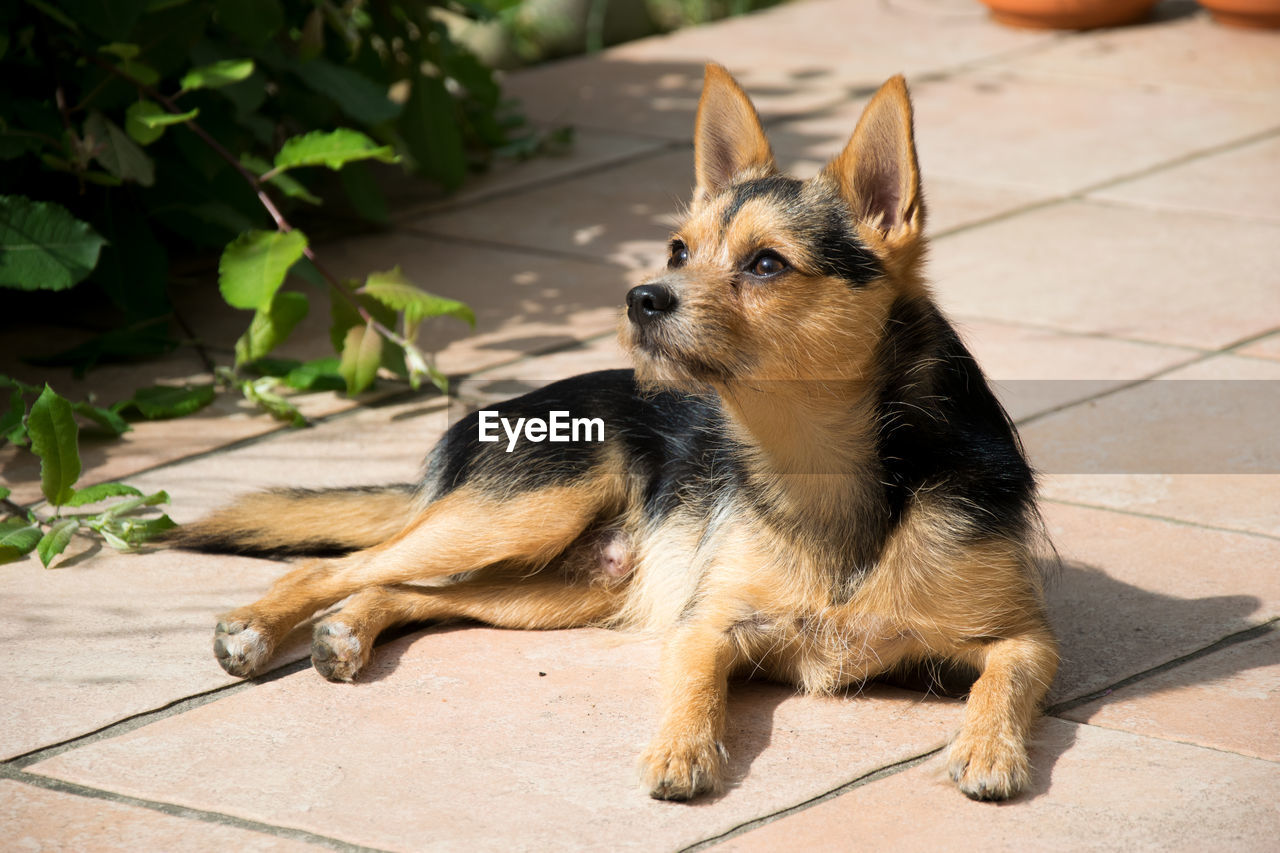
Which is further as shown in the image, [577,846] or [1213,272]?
[1213,272]

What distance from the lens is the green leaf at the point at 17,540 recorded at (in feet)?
15.0

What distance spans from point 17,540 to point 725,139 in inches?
97.0

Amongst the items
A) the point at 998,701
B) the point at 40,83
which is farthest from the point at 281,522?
the point at 40,83

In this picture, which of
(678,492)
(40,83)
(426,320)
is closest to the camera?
(678,492)

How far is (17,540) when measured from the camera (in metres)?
4.58

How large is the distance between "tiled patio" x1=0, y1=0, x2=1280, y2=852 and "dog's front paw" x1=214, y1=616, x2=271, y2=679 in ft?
0.18

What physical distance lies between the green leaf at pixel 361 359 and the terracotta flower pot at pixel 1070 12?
7.68 m

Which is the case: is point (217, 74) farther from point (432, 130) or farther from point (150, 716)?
point (150, 716)

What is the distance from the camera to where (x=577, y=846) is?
10.1 ft

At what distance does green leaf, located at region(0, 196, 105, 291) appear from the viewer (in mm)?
5375

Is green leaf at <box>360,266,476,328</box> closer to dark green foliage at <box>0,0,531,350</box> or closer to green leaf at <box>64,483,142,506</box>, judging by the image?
dark green foliage at <box>0,0,531,350</box>

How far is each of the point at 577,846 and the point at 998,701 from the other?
1.07 m

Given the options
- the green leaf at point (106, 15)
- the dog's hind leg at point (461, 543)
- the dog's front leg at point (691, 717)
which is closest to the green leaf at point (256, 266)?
the green leaf at point (106, 15)

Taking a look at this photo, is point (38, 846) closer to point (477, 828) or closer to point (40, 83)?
point (477, 828)
